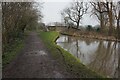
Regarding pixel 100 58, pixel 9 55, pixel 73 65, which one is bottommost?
pixel 100 58

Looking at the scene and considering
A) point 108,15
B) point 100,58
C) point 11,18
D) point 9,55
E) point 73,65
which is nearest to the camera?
point 73,65

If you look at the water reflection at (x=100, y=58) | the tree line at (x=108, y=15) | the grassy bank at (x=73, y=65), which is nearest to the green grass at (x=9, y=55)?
the grassy bank at (x=73, y=65)

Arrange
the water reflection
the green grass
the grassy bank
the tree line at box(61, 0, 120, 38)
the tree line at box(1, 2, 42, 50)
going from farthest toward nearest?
the tree line at box(61, 0, 120, 38), the tree line at box(1, 2, 42, 50), the water reflection, the green grass, the grassy bank

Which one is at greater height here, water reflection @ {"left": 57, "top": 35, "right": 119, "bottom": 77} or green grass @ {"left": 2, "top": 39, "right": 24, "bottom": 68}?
green grass @ {"left": 2, "top": 39, "right": 24, "bottom": 68}

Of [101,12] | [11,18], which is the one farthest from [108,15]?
[11,18]

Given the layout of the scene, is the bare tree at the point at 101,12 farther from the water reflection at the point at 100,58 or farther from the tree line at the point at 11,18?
the water reflection at the point at 100,58

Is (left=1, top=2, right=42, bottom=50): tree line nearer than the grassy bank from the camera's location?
No

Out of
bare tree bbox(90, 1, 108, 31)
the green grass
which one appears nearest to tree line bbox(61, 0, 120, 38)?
bare tree bbox(90, 1, 108, 31)

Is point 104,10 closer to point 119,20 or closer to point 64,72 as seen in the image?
point 119,20

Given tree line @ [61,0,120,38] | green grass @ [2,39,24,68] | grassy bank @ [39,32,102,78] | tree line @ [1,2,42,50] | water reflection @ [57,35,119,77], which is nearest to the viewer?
grassy bank @ [39,32,102,78]

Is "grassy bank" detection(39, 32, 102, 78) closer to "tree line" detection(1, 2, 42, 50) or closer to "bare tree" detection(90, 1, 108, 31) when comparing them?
"tree line" detection(1, 2, 42, 50)

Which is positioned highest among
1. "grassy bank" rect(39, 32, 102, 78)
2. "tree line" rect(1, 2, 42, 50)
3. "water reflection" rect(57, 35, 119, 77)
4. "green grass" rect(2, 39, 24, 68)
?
"tree line" rect(1, 2, 42, 50)

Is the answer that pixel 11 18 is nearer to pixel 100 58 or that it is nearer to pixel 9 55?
pixel 9 55

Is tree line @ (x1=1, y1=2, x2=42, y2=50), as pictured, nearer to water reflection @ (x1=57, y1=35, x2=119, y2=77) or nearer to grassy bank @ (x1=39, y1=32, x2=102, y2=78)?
grassy bank @ (x1=39, y1=32, x2=102, y2=78)
